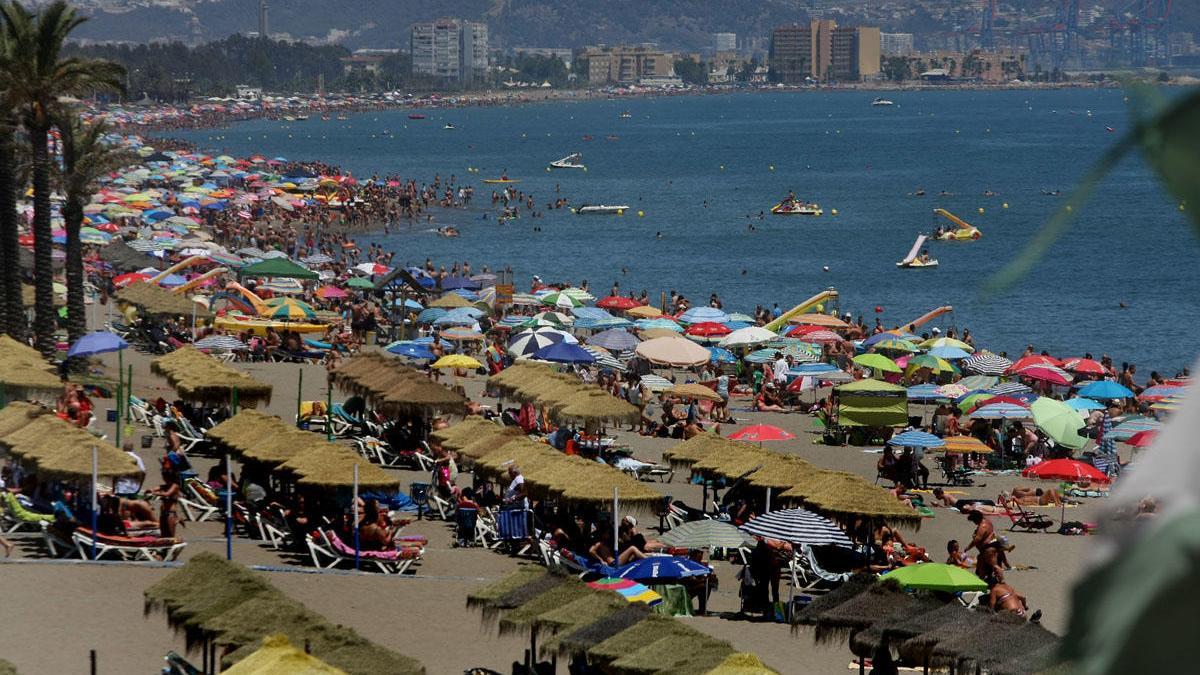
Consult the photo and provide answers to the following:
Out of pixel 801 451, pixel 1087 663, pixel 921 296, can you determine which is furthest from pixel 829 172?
pixel 1087 663

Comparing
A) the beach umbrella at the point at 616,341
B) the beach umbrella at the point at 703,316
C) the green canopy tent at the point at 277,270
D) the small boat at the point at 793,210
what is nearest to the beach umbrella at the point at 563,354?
the beach umbrella at the point at 616,341

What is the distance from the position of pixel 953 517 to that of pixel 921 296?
39.0m

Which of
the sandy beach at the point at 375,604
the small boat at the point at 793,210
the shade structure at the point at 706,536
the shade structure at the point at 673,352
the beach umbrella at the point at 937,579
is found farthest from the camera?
the small boat at the point at 793,210

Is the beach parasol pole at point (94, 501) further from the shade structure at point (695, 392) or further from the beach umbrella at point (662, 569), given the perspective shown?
the shade structure at point (695, 392)

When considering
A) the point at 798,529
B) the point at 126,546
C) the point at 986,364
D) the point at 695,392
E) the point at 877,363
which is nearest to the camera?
the point at 126,546

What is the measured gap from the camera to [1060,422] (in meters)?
23.6

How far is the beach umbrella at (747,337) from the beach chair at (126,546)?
1870cm

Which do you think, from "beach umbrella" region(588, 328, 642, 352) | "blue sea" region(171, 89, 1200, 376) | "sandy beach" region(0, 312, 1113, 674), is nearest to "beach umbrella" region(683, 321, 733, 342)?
"beach umbrella" region(588, 328, 642, 352)

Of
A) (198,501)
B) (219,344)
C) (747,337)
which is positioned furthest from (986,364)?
(198,501)

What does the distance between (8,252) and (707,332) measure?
1393 cm

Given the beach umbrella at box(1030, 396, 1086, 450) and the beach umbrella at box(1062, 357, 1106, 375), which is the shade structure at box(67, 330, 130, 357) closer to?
the beach umbrella at box(1030, 396, 1086, 450)

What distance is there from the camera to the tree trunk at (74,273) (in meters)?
28.1

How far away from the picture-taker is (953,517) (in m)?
20.2

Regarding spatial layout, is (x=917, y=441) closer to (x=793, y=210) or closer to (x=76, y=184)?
(x=76, y=184)
